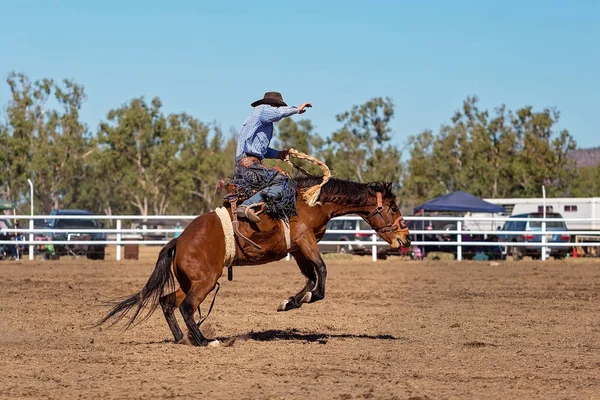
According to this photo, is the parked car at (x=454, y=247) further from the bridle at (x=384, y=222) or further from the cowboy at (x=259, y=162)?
the cowboy at (x=259, y=162)

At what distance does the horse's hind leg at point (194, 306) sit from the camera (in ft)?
28.3

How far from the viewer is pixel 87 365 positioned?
24.5 ft

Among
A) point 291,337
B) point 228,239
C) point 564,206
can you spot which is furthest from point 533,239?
point 228,239

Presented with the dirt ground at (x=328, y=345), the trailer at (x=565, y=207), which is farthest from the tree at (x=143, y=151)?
the dirt ground at (x=328, y=345)

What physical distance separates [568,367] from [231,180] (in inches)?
153

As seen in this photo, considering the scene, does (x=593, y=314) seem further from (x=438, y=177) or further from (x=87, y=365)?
(x=438, y=177)

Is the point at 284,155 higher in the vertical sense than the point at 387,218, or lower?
higher

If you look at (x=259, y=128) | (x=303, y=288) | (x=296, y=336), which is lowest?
(x=296, y=336)

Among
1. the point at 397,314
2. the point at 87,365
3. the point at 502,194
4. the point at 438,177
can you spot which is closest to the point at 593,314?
Answer: the point at 397,314

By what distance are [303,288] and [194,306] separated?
3.82 ft

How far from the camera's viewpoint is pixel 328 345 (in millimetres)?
8852

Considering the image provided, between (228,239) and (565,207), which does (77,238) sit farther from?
(565,207)

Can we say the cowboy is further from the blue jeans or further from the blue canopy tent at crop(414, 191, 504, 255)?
the blue canopy tent at crop(414, 191, 504, 255)

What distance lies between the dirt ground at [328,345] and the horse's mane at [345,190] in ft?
4.85
